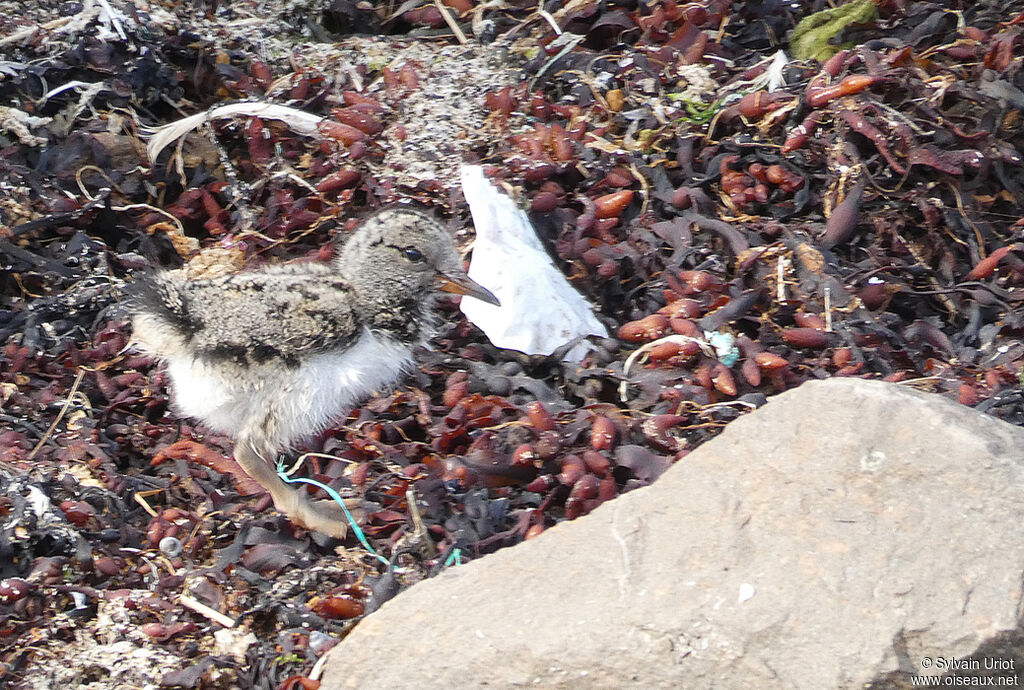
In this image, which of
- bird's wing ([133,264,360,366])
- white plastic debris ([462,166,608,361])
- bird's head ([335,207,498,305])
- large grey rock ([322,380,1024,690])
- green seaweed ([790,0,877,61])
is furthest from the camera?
green seaweed ([790,0,877,61])

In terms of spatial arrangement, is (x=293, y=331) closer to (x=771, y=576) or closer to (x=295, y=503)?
(x=295, y=503)

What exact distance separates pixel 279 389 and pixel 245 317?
0.90 ft

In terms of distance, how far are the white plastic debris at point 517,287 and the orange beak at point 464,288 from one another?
13 cm

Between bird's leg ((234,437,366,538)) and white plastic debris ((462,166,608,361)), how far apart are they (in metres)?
0.91

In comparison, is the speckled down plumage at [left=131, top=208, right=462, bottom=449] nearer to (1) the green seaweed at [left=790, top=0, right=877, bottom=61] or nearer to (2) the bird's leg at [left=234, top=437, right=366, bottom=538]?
(2) the bird's leg at [left=234, top=437, right=366, bottom=538]

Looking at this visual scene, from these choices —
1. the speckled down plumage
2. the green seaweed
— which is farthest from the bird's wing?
the green seaweed

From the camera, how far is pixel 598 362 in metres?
3.95

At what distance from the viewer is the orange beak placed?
4.01 m

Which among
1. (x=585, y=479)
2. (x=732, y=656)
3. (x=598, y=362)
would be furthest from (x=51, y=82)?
(x=732, y=656)

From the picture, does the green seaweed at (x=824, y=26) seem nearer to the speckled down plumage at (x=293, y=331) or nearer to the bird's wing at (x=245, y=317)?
the speckled down plumage at (x=293, y=331)

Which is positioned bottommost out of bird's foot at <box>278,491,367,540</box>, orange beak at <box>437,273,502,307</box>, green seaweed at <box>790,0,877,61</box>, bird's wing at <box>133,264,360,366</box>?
bird's foot at <box>278,491,367,540</box>

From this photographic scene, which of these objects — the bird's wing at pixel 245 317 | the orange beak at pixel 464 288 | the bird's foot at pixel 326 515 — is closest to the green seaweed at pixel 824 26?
the orange beak at pixel 464 288

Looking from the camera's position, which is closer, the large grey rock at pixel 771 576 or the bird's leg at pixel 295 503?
the large grey rock at pixel 771 576

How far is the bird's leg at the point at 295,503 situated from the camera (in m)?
3.59
